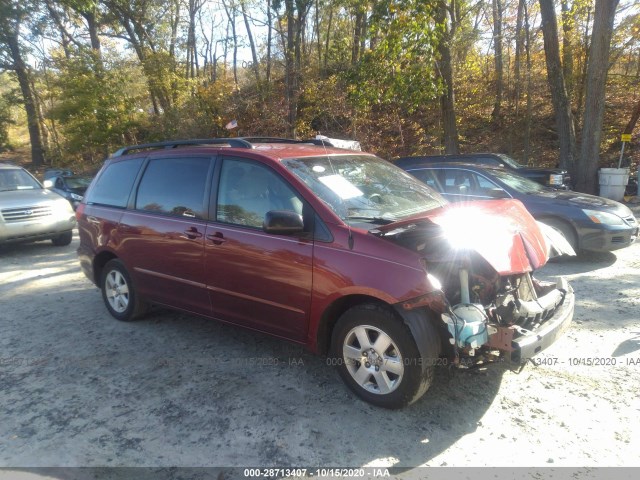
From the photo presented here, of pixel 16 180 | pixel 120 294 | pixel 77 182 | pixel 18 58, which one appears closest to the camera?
pixel 120 294

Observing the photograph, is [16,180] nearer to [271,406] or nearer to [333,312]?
[271,406]

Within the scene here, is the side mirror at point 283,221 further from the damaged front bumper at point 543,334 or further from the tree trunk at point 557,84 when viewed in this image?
the tree trunk at point 557,84

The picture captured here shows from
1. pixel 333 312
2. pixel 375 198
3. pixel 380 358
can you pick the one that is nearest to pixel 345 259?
pixel 333 312

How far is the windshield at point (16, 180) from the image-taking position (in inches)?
352

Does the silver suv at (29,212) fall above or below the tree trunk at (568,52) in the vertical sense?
below

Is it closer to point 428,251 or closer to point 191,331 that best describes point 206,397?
point 191,331

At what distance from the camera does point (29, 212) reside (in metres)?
8.35

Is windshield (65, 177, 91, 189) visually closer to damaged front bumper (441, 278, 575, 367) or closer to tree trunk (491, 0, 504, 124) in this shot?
damaged front bumper (441, 278, 575, 367)

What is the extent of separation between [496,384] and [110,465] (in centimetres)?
272

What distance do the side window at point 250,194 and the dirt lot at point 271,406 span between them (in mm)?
1281

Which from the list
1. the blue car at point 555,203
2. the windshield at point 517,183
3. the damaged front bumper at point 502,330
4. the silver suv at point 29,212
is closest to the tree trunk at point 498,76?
the windshield at point 517,183

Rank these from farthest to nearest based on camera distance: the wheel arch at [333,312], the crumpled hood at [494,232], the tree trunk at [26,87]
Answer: the tree trunk at [26,87]
the wheel arch at [333,312]
the crumpled hood at [494,232]

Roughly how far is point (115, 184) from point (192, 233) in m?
1.64

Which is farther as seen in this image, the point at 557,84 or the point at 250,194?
the point at 557,84
